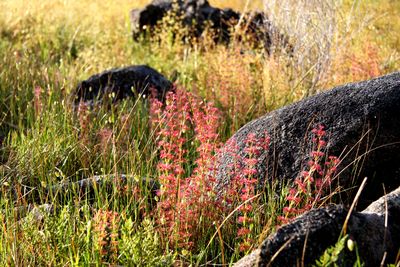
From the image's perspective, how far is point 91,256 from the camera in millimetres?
3176

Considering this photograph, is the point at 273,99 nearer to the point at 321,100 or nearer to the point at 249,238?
the point at 321,100

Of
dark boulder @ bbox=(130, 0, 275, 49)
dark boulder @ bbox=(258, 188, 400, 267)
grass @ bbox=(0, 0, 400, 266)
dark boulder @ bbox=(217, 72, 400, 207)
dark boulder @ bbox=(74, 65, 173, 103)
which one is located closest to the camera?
dark boulder @ bbox=(258, 188, 400, 267)

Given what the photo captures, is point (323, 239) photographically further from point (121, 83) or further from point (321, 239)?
point (121, 83)

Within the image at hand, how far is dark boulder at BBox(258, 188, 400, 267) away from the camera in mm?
2473

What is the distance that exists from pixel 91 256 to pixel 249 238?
30.2 inches

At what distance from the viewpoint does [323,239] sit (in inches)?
99.3

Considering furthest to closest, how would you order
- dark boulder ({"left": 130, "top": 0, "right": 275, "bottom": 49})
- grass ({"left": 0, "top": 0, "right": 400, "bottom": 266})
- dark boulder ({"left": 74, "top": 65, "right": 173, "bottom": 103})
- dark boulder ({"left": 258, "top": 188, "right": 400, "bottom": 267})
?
dark boulder ({"left": 130, "top": 0, "right": 275, "bottom": 49}), dark boulder ({"left": 74, "top": 65, "right": 173, "bottom": 103}), grass ({"left": 0, "top": 0, "right": 400, "bottom": 266}), dark boulder ({"left": 258, "top": 188, "right": 400, "bottom": 267})

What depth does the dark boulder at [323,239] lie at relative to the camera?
2.47m

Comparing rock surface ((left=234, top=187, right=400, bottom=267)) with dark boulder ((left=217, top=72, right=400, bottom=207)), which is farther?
dark boulder ((left=217, top=72, right=400, bottom=207))

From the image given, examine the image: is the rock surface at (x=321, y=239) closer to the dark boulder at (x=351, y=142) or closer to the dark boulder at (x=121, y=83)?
the dark boulder at (x=351, y=142)

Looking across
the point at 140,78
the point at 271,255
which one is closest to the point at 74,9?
the point at 140,78

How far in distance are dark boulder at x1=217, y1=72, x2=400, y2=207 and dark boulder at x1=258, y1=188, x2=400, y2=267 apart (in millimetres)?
1090

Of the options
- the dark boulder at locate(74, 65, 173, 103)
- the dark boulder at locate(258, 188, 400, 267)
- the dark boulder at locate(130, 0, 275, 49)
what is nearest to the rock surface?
the dark boulder at locate(258, 188, 400, 267)

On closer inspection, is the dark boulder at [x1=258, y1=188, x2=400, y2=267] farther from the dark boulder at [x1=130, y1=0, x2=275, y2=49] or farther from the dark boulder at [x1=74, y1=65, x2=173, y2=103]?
the dark boulder at [x1=130, y1=0, x2=275, y2=49]
